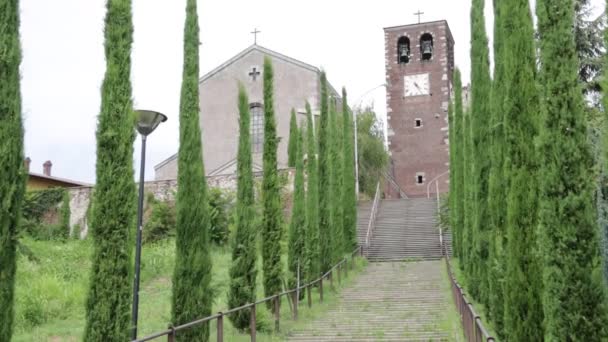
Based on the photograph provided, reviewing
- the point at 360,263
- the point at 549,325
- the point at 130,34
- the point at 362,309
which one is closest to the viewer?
the point at 549,325

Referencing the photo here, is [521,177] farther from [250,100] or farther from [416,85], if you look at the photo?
[416,85]

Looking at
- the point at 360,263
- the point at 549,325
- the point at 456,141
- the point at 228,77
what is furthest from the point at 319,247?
the point at 228,77

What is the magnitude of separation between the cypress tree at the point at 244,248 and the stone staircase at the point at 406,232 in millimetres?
11244

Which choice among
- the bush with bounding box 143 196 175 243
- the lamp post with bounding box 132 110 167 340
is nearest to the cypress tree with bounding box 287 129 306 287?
the lamp post with bounding box 132 110 167 340

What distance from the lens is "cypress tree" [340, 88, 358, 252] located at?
22.2m

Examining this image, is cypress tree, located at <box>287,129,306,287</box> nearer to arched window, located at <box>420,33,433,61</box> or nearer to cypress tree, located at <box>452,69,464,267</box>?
cypress tree, located at <box>452,69,464,267</box>

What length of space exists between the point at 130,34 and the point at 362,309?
8.07m

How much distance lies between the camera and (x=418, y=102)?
36.9 metres

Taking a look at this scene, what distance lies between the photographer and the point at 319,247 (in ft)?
55.8

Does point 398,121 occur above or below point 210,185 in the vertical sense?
above

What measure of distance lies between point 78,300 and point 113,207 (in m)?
7.30

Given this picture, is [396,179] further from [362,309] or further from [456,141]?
[362,309]

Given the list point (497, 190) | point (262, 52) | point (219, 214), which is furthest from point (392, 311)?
point (262, 52)

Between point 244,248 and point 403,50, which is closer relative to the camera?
point 244,248
